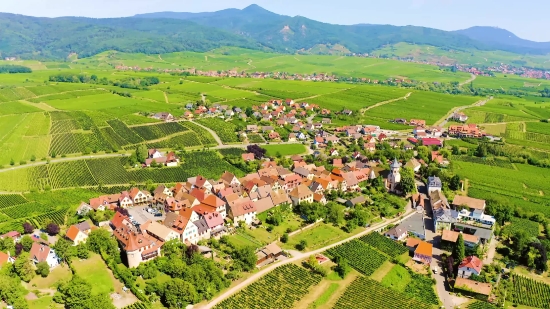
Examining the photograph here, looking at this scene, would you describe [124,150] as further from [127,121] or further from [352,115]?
[352,115]

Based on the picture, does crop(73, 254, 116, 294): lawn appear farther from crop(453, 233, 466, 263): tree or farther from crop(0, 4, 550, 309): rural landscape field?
crop(453, 233, 466, 263): tree

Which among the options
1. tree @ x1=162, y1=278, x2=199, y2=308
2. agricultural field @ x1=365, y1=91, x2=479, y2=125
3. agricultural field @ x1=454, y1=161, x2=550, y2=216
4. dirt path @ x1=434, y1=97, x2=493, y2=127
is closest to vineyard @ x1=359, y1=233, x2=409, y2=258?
agricultural field @ x1=454, y1=161, x2=550, y2=216

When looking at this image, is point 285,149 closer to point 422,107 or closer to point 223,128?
point 223,128

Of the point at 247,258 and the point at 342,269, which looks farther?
the point at 247,258

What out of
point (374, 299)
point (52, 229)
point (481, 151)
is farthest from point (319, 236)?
point (481, 151)

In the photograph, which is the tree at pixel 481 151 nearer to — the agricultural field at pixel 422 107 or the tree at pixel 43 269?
the agricultural field at pixel 422 107

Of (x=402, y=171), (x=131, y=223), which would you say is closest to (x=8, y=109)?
(x=131, y=223)

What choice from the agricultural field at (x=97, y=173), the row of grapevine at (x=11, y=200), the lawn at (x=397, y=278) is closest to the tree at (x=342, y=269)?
the lawn at (x=397, y=278)
